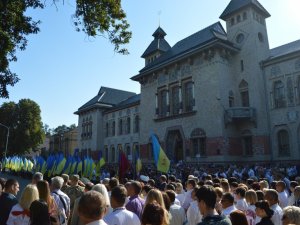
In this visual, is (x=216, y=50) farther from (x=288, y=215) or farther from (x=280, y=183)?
(x=288, y=215)

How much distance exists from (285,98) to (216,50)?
25.3 ft

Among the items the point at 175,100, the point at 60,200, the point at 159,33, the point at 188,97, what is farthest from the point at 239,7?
the point at 60,200

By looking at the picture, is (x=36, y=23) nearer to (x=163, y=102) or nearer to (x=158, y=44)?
(x=163, y=102)

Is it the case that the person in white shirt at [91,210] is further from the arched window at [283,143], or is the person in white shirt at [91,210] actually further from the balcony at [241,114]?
the arched window at [283,143]

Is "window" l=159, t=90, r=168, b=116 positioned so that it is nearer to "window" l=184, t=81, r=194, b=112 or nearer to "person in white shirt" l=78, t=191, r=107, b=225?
"window" l=184, t=81, r=194, b=112

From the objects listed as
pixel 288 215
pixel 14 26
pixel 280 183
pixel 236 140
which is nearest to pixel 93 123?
pixel 236 140

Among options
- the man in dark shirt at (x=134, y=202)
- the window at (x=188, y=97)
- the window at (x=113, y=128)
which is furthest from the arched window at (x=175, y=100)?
the man in dark shirt at (x=134, y=202)

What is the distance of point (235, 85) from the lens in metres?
29.1

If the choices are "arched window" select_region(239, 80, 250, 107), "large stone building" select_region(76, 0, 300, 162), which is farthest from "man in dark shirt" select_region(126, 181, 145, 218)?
"arched window" select_region(239, 80, 250, 107)

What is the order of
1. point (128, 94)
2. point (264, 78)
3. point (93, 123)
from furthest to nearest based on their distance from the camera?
1. point (128, 94)
2. point (93, 123)
3. point (264, 78)

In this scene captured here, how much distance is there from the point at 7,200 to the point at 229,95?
25056mm

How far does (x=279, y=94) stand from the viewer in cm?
2628

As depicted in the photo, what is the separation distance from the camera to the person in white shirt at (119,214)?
4336 mm

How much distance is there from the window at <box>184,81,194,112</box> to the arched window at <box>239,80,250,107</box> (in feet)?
16.3
